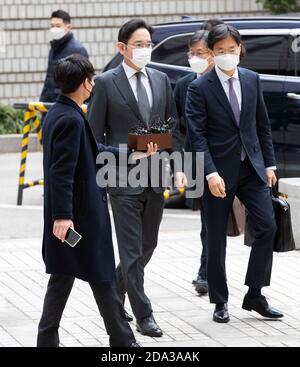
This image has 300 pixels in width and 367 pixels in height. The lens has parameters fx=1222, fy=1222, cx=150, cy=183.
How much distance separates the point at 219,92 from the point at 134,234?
→ 107 cm

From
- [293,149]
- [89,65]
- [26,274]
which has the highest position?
[89,65]

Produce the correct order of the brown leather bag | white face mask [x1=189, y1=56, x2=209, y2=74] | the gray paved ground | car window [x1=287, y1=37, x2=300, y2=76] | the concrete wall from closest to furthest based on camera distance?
1. the gray paved ground
2. the brown leather bag
3. white face mask [x1=189, y1=56, x2=209, y2=74]
4. car window [x1=287, y1=37, x2=300, y2=76]
5. the concrete wall

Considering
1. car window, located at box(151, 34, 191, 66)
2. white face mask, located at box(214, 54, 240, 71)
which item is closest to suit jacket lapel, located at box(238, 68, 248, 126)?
white face mask, located at box(214, 54, 240, 71)

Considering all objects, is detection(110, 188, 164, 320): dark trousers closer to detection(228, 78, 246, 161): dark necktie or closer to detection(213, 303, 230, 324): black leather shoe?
detection(213, 303, 230, 324): black leather shoe

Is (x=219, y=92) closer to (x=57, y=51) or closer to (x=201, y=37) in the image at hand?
(x=201, y=37)

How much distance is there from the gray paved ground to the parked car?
1.16m

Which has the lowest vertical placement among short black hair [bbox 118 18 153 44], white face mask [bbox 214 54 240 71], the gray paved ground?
the gray paved ground

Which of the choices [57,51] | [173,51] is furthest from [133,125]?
[57,51]

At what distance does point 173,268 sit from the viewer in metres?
9.56

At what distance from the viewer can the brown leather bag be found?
8.08 metres

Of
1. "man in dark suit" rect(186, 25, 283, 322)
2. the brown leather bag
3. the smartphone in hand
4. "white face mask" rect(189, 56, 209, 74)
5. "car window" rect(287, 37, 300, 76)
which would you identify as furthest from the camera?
"car window" rect(287, 37, 300, 76)
